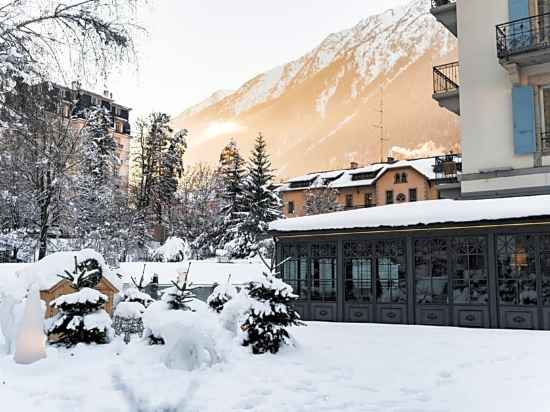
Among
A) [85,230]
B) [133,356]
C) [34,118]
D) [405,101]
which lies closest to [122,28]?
[34,118]

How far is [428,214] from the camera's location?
1196 centimetres

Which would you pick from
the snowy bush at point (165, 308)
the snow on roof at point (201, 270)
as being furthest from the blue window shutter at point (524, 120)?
the snow on roof at point (201, 270)

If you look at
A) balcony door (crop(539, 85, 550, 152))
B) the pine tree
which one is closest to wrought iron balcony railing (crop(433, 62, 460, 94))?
balcony door (crop(539, 85, 550, 152))

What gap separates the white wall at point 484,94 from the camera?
1420 cm

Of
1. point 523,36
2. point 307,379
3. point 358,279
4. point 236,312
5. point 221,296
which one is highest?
point 523,36

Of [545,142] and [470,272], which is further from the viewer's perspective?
[545,142]

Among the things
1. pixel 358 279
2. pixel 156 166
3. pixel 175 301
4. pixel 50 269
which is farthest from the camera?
pixel 156 166

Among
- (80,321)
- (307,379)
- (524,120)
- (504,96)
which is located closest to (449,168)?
(504,96)

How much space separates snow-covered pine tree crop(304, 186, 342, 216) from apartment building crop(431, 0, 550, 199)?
84.6 feet

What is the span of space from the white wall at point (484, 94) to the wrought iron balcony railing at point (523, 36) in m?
0.61

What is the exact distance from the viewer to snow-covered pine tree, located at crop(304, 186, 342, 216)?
41.2 meters

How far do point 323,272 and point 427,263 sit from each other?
2.60m

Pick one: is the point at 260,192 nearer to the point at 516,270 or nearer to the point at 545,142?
the point at 545,142

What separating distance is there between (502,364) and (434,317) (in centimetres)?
422
